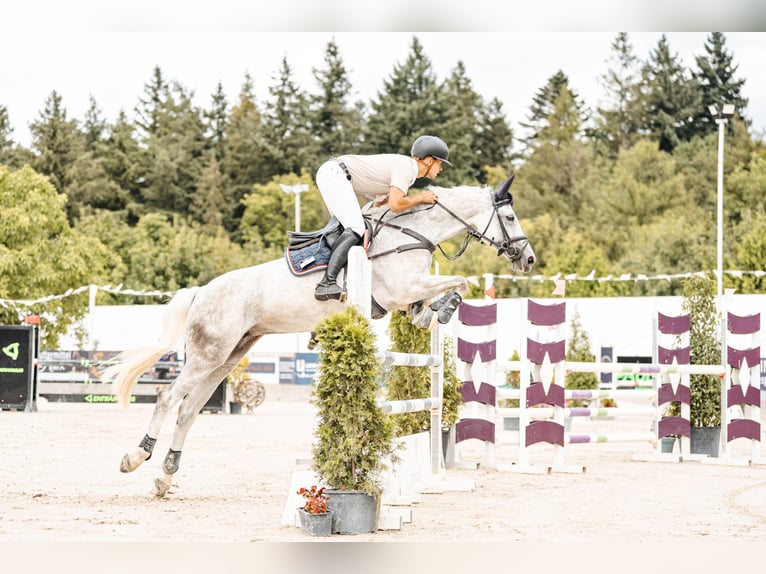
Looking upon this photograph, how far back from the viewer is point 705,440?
9.52 m

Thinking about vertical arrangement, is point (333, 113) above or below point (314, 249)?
above

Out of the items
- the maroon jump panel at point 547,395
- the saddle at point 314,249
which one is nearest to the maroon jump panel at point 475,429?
the maroon jump panel at point 547,395

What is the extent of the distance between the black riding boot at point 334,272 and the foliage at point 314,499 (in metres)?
1.24

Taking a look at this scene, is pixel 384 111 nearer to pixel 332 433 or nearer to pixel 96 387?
pixel 96 387

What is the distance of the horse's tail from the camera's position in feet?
21.0

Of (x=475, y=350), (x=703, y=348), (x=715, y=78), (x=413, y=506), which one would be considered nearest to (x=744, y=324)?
(x=703, y=348)

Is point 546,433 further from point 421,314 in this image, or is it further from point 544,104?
point 544,104

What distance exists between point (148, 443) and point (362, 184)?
2102mm

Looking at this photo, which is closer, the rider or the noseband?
the rider

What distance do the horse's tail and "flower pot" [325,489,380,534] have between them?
209 cm

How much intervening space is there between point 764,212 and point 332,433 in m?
34.3

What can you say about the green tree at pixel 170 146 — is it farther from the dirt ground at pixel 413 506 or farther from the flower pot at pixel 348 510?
the flower pot at pixel 348 510

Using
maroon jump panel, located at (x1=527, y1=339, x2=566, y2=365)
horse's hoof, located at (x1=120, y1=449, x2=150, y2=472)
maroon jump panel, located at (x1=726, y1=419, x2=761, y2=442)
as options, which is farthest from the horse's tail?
maroon jump panel, located at (x1=726, y1=419, x2=761, y2=442)

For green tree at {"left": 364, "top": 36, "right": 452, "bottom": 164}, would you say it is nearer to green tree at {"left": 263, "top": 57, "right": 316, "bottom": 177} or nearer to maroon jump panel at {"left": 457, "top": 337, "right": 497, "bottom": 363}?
green tree at {"left": 263, "top": 57, "right": 316, "bottom": 177}
